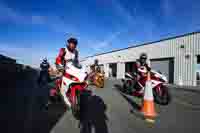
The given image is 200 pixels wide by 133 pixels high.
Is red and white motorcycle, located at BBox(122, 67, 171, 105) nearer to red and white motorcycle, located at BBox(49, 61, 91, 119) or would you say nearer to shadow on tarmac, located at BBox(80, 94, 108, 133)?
shadow on tarmac, located at BBox(80, 94, 108, 133)

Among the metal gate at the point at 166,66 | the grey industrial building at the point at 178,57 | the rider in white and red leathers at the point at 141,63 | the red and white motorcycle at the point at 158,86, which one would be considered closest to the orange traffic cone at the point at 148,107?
the red and white motorcycle at the point at 158,86

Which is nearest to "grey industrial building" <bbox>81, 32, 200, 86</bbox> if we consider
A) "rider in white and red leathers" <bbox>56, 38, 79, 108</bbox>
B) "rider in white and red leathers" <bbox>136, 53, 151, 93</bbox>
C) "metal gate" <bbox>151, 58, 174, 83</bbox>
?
"metal gate" <bbox>151, 58, 174, 83</bbox>

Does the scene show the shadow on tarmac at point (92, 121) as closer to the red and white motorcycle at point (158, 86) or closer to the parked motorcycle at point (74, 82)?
the parked motorcycle at point (74, 82)

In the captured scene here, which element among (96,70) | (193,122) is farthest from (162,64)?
(193,122)

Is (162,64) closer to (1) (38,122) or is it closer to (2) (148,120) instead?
(2) (148,120)

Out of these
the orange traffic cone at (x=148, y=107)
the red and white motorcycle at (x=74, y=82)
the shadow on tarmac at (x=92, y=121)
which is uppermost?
the red and white motorcycle at (x=74, y=82)

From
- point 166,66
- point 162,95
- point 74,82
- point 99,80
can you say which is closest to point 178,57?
point 166,66

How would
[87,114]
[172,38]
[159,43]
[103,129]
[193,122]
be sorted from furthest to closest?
[159,43] → [172,38] → [87,114] → [193,122] → [103,129]

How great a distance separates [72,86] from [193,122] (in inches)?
126

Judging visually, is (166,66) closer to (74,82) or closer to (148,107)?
(148,107)

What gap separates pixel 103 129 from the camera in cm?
338

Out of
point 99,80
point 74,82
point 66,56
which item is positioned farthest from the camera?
point 99,80

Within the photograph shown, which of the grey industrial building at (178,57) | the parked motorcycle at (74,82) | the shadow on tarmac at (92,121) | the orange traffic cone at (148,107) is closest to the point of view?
the shadow on tarmac at (92,121)

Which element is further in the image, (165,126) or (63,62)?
(63,62)
